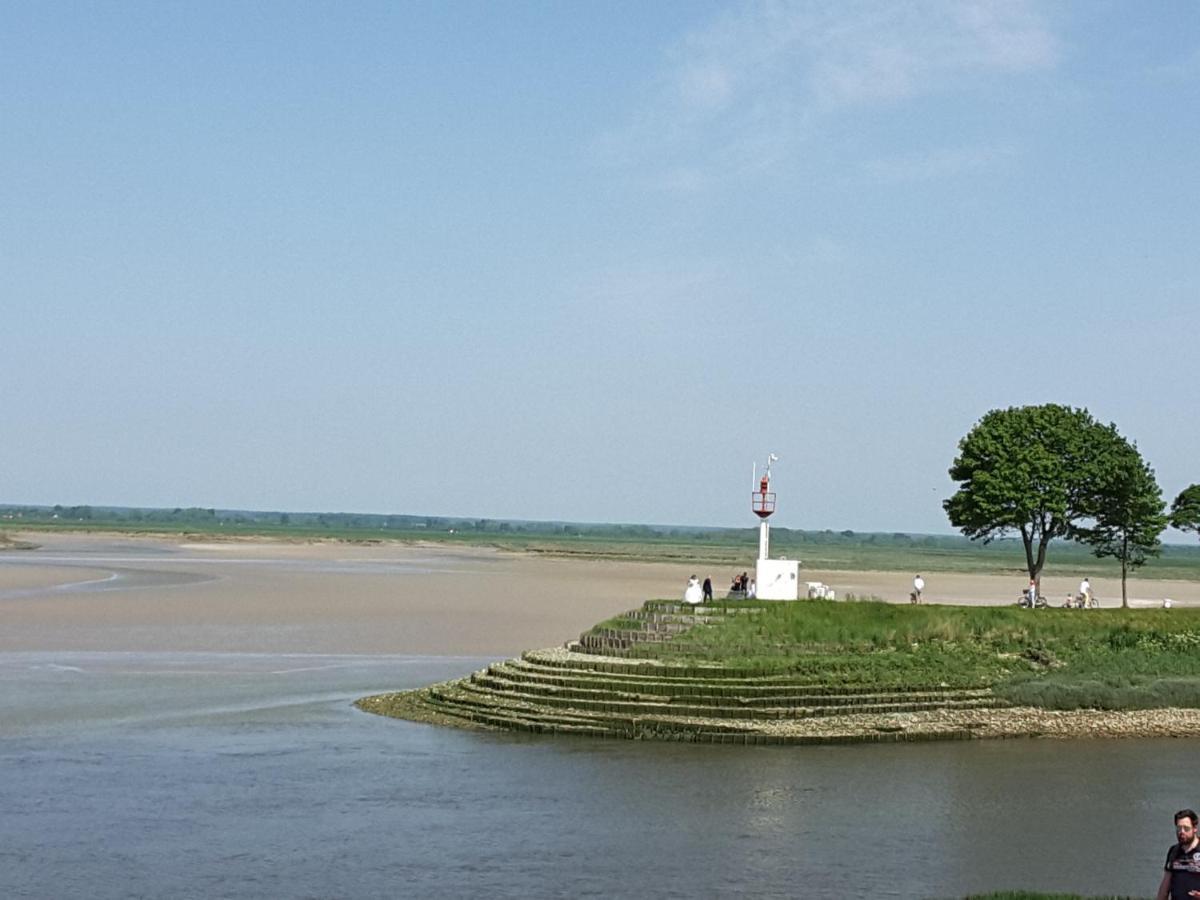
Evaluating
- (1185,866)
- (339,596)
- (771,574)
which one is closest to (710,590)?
(771,574)

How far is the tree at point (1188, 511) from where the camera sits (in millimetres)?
55812

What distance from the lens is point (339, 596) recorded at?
78.2m

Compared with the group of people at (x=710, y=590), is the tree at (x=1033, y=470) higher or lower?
higher

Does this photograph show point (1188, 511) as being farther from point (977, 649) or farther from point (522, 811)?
point (522, 811)

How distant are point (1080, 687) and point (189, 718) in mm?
22994

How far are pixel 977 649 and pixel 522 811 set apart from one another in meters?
18.4

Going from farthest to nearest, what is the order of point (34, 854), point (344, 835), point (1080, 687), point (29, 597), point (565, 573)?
point (565, 573) < point (29, 597) < point (1080, 687) < point (344, 835) < point (34, 854)

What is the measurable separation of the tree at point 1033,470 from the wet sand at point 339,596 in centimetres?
1691

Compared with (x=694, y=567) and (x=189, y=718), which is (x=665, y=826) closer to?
(x=189, y=718)

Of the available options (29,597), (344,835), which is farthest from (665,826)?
(29,597)

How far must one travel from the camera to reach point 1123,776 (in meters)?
29.8

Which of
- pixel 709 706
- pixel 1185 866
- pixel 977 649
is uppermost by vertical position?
pixel 977 649

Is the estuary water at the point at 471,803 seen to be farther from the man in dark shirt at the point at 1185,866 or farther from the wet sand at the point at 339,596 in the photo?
the man in dark shirt at the point at 1185,866

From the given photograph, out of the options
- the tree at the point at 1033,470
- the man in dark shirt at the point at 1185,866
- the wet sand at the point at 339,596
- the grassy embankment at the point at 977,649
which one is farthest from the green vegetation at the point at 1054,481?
the man in dark shirt at the point at 1185,866
